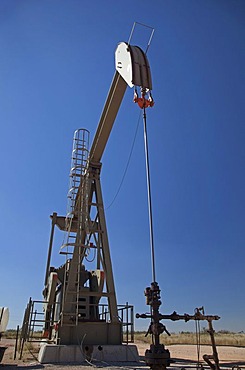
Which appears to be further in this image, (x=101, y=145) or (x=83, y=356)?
(x=101, y=145)

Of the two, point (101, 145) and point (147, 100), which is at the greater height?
point (101, 145)

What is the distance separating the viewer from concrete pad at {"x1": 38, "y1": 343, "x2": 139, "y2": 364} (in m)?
8.76

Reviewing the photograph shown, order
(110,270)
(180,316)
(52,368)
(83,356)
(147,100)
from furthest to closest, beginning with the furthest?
(110,270)
(83,356)
(52,368)
(147,100)
(180,316)

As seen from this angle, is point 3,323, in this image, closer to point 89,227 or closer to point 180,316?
point 89,227

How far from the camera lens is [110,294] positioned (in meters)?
10.3

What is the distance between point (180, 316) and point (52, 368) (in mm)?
A: 5029

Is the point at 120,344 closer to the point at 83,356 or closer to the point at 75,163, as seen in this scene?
the point at 83,356

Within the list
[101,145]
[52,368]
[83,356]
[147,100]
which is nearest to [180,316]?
[147,100]

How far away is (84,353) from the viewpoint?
360 inches

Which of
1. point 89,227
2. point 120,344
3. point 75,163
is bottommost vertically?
point 120,344

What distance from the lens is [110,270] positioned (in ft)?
34.9

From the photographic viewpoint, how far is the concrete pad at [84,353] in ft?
28.7

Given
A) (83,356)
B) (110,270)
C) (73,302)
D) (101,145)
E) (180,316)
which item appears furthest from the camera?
(101,145)

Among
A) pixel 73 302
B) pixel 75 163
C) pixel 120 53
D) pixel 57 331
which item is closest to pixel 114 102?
pixel 120 53
